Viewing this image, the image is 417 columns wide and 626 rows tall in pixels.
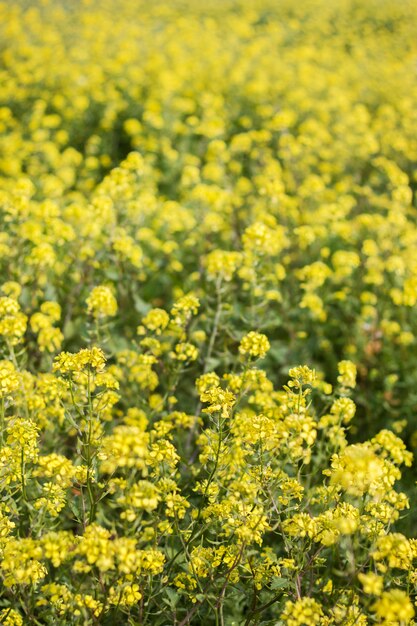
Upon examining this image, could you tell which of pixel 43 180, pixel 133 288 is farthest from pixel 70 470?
pixel 43 180

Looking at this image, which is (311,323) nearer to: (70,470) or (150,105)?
(70,470)

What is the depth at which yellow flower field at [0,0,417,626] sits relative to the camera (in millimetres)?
2287

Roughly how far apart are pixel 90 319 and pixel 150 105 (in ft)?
15.0

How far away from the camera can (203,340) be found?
388 centimetres

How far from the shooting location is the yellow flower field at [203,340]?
2.29 metres

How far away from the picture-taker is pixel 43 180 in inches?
240

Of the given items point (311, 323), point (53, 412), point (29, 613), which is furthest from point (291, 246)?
point (29, 613)

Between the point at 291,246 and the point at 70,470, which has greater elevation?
the point at 70,470

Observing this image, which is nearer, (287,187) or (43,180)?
(43,180)

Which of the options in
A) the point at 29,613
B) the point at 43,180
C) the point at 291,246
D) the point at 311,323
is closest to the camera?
the point at 29,613

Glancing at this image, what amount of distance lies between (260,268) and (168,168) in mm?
3344

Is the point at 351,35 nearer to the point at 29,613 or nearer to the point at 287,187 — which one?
the point at 287,187

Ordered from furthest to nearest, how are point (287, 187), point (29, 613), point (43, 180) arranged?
point (287, 187)
point (43, 180)
point (29, 613)

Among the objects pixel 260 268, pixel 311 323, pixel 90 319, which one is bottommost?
pixel 311 323
